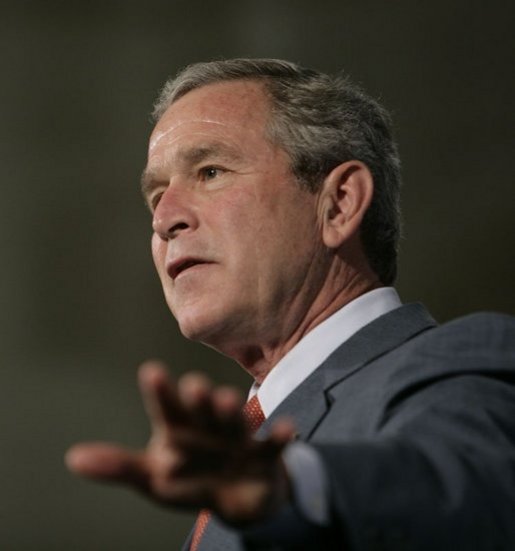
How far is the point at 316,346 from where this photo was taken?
1550mm

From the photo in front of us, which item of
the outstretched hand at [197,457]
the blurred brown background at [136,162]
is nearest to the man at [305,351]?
the outstretched hand at [197,457]

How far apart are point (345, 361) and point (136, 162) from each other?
71.6 inches

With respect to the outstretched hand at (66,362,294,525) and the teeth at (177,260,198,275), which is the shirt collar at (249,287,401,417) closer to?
the teeth at (177,260,198,275)

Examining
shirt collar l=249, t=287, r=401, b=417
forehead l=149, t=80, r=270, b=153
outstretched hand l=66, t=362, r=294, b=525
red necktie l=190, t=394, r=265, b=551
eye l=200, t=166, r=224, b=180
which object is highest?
forehead l=149, t=80, r=270, b=153

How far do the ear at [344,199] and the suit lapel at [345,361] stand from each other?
226 millimetres

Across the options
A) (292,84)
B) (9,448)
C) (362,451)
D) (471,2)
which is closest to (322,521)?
(362,451)

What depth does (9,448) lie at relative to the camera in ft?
9.59

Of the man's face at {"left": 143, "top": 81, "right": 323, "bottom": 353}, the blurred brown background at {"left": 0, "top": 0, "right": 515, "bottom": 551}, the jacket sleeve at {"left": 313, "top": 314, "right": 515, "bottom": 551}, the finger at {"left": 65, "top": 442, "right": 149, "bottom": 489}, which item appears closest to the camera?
the finger at {"left": 65, "top": 442, "right": 149, "bottom": 489}

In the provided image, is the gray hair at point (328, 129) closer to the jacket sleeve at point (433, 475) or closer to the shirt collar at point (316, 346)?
the shirt collar at point (316, 346)

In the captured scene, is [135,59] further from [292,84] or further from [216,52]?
[292,84]

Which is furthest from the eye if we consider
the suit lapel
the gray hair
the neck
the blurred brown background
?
the blurred brown background

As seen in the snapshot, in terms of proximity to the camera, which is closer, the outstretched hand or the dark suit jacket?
the outstretched hand

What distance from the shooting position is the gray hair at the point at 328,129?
1733 millimetres

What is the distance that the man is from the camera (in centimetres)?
76
